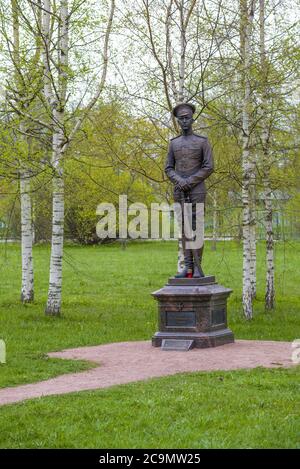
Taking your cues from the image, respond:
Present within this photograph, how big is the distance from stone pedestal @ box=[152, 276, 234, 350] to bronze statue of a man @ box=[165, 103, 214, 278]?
353mm

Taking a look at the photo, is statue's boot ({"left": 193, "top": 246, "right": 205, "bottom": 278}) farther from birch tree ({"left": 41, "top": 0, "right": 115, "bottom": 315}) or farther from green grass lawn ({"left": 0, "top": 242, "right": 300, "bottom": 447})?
birch tree ({"left": 41, "top": 0, "right": 115, "bottom": 315})

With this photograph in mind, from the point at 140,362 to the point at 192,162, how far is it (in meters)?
3.52

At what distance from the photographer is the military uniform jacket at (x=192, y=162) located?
12258 millimetres

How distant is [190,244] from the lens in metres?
12.4

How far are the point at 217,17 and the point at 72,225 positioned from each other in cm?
3018

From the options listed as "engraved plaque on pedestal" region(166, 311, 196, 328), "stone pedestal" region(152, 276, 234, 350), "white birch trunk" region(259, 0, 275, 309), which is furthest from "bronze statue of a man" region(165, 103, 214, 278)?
"white birch trunk" region(259, 0, 275, 309)

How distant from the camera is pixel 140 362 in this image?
35.1ft

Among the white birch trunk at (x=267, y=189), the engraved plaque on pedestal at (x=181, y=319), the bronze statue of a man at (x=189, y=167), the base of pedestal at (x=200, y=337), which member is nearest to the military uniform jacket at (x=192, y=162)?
the bronze statue of a man at (x=189, y=167)

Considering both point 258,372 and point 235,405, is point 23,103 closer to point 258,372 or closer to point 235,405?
point 258,372

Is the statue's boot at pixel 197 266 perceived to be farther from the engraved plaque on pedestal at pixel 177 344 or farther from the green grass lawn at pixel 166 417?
the green grass lawn at pixel 166 417

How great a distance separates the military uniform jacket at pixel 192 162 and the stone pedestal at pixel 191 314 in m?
1.44

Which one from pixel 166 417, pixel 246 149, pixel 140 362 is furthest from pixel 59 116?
pixel 166 417
